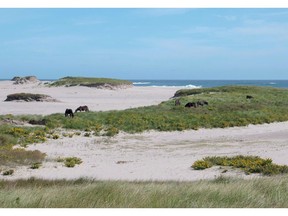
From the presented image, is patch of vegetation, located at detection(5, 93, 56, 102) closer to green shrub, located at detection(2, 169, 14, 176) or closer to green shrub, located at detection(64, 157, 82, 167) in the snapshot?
green shrub, located at detection(64, 157, 82, 167)

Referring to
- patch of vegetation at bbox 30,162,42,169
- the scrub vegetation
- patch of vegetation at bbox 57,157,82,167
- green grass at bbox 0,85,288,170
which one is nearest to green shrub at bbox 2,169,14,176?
the scrub vegetation

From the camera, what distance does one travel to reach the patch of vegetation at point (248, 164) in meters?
14.3

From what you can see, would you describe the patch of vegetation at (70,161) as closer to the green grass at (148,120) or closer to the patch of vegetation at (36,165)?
the patch of vegetation at (36,165)

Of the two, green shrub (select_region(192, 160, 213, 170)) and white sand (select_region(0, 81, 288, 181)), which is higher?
green shrub (select_region(192, 160, 213, 170))

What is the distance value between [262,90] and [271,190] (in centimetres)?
4218

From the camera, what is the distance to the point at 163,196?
6922 millimetres

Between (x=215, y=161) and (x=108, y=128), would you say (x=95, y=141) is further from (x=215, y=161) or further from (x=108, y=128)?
(x=215, y=161)

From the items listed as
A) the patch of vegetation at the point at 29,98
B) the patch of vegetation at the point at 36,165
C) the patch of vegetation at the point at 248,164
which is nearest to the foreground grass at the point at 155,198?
the patch of vegetation at the point at 248,164

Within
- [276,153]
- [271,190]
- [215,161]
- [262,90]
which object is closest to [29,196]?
[271,190]

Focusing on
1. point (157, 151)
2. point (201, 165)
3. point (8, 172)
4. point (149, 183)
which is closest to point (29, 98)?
point (157, 151)

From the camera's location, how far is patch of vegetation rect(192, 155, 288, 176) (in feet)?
46.8

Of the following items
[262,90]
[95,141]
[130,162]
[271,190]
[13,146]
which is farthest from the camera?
[262,90]

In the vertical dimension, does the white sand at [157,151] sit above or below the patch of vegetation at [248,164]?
below

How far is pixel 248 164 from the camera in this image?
15.1 metres
